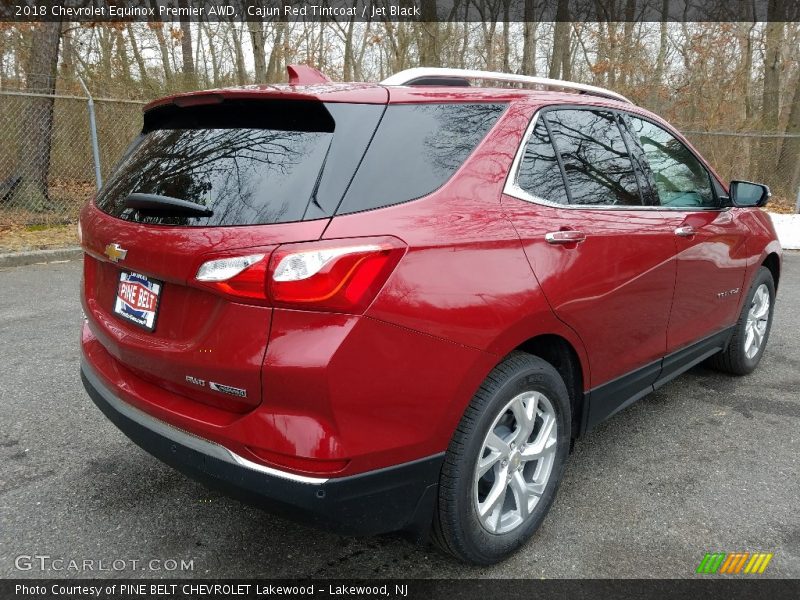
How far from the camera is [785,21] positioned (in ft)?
56.2

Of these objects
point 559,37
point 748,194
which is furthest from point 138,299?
point 559,37

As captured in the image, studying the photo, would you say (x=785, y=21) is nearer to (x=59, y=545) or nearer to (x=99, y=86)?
(x=99, y=86)

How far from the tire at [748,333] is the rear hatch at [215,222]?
3159mm

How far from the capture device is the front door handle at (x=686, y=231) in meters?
2.99

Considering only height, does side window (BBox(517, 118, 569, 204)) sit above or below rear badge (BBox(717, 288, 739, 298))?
above

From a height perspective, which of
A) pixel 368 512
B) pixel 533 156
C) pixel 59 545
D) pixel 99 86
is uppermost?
pixel 99 86

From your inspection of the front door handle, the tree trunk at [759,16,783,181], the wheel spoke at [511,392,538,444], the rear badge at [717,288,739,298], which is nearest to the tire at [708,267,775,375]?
the rear badge at [717,288,739,298]

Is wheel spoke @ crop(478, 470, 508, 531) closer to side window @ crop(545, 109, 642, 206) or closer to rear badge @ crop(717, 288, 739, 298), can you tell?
side window @ crop(545, 109, 642, 206)

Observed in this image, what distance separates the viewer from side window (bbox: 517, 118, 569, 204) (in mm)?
Result: 2252

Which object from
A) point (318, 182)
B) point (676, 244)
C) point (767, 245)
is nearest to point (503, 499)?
point (318, 182)

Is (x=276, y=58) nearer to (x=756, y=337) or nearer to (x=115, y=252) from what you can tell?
(x=756, y=337)

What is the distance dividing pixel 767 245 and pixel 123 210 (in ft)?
13.0

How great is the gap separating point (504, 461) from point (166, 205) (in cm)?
147

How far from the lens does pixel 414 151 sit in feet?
6.34
